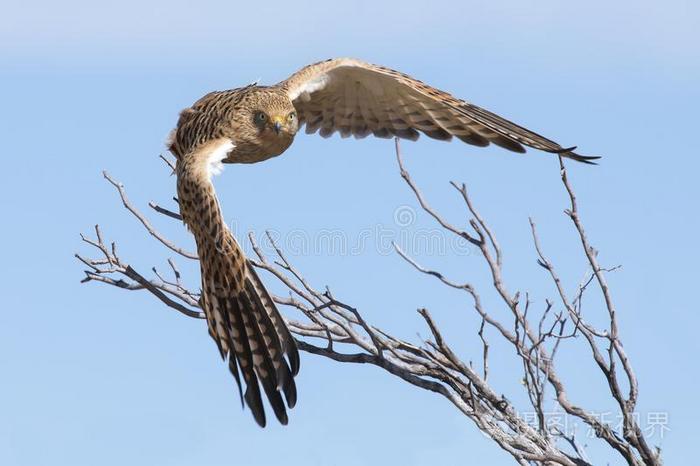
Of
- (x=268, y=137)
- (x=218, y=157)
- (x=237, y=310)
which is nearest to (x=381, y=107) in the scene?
(x=268, y=137)

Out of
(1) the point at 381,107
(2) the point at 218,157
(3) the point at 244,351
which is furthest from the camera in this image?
(1) the point at 381,107

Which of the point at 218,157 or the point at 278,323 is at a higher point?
the point at 218,157

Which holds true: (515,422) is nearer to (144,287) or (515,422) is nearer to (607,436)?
(607,436)

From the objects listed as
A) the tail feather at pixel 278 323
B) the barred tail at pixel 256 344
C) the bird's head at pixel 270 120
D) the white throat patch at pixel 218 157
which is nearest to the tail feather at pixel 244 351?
the barred tail at pixel 256 344

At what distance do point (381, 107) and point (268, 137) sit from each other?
1095mm

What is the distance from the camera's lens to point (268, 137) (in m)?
6.46

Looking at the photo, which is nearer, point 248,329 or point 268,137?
point 248,329

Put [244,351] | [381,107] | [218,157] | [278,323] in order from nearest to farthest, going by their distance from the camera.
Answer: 1. [278,323]
2. [244,351]
3. [218,157]
4. [381,107]

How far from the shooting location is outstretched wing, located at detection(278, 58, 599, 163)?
6.71 metres

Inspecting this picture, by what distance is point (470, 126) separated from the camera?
265 inches

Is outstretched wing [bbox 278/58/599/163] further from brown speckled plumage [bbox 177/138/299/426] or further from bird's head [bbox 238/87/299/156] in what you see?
brown speckled plumage [bbox 177/138/299/426]

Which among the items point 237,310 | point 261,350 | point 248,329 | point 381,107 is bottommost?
point 261,350

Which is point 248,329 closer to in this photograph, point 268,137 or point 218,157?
point 218,157

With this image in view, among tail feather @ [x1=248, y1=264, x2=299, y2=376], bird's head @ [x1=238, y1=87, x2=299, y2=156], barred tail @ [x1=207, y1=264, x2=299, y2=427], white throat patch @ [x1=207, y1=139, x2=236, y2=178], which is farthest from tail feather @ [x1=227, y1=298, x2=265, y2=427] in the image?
bird's head @ [x1=238, y1=87, x2=299, y2=156]
